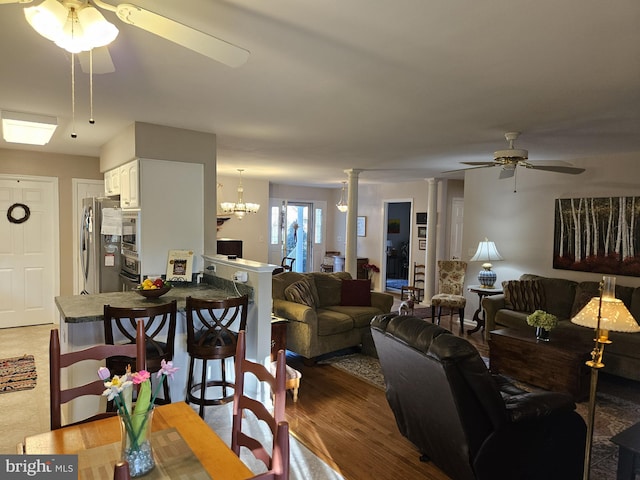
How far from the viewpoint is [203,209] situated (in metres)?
4.16

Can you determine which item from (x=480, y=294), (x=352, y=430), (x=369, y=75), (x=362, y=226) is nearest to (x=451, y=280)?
(x=480, y=294)

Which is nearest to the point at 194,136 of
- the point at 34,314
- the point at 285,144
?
the point at 285,144

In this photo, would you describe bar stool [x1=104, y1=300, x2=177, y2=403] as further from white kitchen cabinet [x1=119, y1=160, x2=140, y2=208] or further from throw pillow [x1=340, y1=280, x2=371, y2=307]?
throw pillow [x1=340, y1=280, x2=371, y2=307]

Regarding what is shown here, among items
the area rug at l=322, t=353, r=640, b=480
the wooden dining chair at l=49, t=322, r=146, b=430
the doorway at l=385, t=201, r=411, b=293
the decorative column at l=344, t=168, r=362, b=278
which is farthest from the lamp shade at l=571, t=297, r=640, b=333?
the doorway at l=385, t=201, r=411, b=293

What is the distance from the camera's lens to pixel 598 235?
5156mm

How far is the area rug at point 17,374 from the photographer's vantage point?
3776 millimetres

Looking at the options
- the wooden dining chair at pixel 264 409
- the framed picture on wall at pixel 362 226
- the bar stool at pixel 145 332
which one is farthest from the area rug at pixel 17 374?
the framed picture on wall at pixel 362 226

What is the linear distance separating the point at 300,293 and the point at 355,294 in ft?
2.84

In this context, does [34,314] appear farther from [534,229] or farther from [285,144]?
[534,229]

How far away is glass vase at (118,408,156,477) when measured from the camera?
4.14 feet

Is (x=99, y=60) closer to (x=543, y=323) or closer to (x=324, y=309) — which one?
(x=324, y=309)

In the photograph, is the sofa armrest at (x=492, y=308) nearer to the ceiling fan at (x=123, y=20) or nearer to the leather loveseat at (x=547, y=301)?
the leather loveseat at (x=547, y=301)

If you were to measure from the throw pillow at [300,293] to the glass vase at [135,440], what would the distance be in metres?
3.46

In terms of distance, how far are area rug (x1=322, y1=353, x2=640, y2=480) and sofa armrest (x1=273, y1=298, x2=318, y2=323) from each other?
60 centimetres
